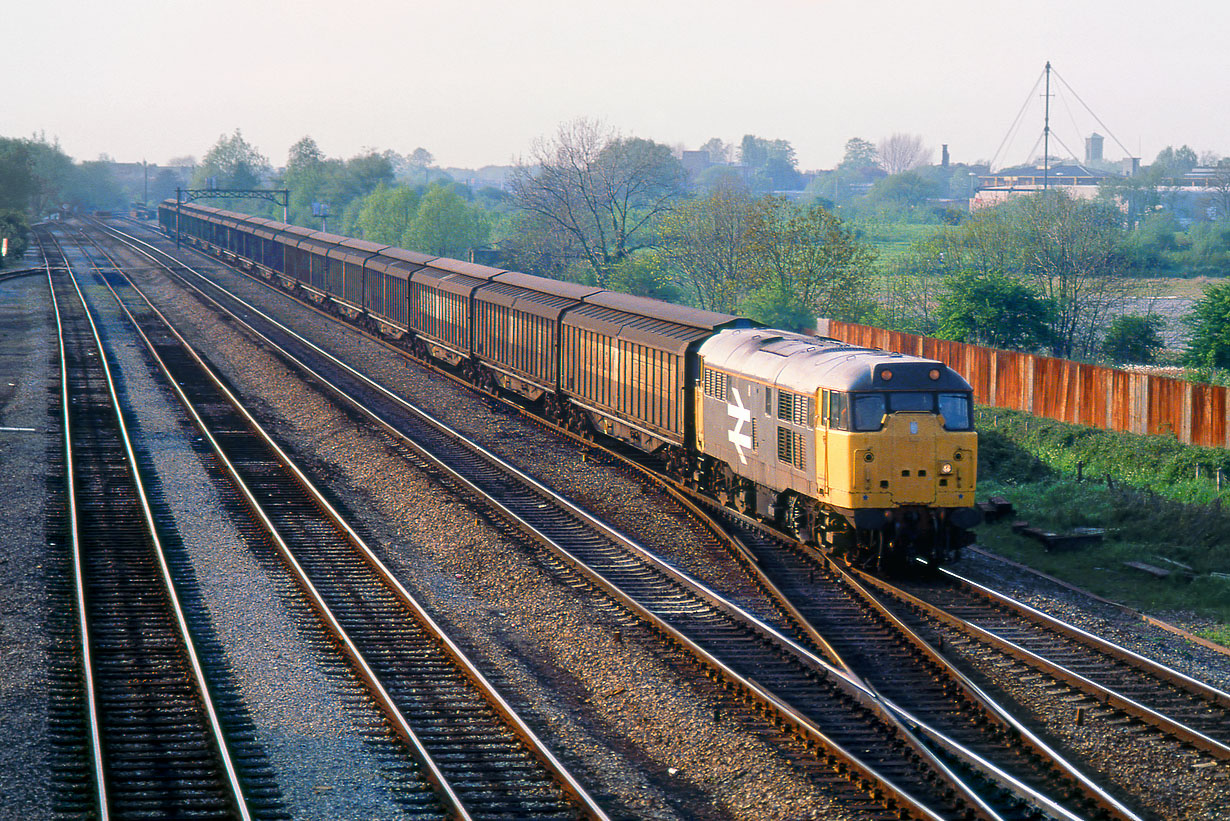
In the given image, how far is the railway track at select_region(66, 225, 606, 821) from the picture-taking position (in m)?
10.3

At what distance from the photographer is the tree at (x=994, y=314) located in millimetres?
41188

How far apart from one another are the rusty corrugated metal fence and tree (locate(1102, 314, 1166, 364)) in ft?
32.7

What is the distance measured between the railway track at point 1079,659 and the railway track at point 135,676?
26.6 ft

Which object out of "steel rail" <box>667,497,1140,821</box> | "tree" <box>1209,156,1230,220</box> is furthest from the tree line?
"tree" <box>1209,156,1230,220</box>

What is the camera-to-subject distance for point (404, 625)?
1502 centimetres

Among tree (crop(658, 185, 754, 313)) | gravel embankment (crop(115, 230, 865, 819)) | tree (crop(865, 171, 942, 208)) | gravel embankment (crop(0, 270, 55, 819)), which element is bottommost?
gravel embankment (crop(115, 230, 865, 819))

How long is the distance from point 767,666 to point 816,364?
534 cm

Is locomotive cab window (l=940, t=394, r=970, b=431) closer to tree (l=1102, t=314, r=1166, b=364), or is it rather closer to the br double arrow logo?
the br double arrow logo

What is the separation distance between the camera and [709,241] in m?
→ 58.1

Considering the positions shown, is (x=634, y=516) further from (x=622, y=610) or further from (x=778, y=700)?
(x=778, y=700)

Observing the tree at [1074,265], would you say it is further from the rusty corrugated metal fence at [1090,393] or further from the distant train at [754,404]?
the distant train at [754,404]

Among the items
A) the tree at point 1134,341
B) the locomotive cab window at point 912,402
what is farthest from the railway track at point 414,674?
the tree at point 1134,341

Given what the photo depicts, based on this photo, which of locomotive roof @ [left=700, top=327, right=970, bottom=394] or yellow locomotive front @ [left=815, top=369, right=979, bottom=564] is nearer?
yellow locomotive front @ [left=815, top=369, right=979, bottom=564]

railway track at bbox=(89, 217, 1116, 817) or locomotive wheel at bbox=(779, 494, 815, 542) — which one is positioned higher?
locomotive wheel at bbox=(779, 494, 815, 542)
